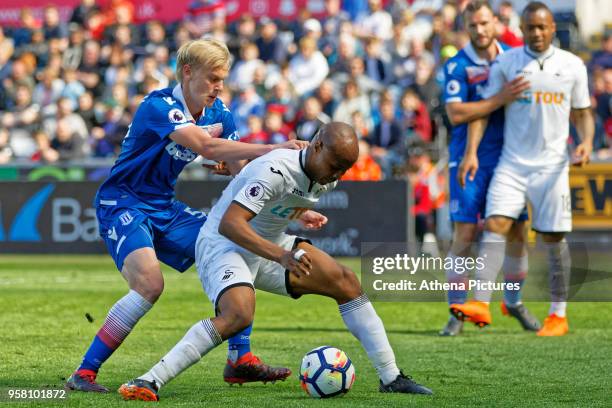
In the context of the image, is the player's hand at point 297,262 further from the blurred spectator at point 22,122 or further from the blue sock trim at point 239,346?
the blurred spectator at point 22,122

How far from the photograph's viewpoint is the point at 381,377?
287 inches

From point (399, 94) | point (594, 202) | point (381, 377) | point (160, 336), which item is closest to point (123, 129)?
point (399, 94)

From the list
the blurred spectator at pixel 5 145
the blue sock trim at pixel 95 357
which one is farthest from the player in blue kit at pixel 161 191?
the blurred spectator at pixel 5 145

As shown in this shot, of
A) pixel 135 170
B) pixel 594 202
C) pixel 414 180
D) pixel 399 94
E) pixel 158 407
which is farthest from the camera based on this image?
pixel 399 94

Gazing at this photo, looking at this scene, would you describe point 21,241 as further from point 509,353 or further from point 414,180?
point 509,353

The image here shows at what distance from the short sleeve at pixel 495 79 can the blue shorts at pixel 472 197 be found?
692 millimetres

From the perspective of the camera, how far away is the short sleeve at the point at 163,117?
25.0 feet

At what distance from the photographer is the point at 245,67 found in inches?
868

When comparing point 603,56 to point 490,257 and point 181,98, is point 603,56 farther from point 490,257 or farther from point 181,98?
point 181,98

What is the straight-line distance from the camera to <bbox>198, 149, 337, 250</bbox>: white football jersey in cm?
688

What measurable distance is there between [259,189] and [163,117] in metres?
1.12

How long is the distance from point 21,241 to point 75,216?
0.91 meters

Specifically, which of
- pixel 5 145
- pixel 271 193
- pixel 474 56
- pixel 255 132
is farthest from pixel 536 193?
pixel 5 145

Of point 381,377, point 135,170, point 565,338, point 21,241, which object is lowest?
point 21,241
